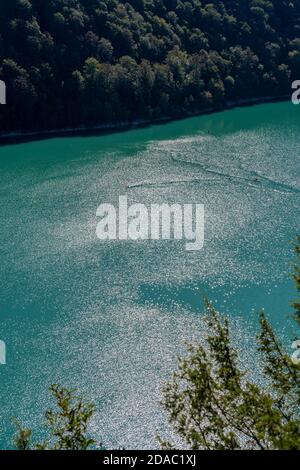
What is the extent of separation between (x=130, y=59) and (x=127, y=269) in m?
49.3

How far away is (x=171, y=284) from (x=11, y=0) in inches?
2261

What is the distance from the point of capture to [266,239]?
48.6m

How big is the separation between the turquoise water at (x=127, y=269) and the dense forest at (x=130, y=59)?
8.85 metres

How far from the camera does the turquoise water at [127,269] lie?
109 ft

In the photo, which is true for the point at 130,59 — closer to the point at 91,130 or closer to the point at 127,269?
the point at 91,130

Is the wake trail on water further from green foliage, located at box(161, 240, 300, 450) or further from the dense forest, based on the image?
green foliage, located at box(161, 240, 300, 450)

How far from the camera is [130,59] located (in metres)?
84.6

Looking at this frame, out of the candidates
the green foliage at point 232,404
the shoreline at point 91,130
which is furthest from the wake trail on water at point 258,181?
the green foliage at point 232,404

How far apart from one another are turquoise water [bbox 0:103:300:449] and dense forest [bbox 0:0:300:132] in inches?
348

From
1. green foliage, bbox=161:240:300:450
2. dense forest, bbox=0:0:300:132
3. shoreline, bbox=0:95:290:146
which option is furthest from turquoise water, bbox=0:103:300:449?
green foliage, bbox=161:240:300:450

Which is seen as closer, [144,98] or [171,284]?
[171,284]

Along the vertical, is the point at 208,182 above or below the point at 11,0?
below
